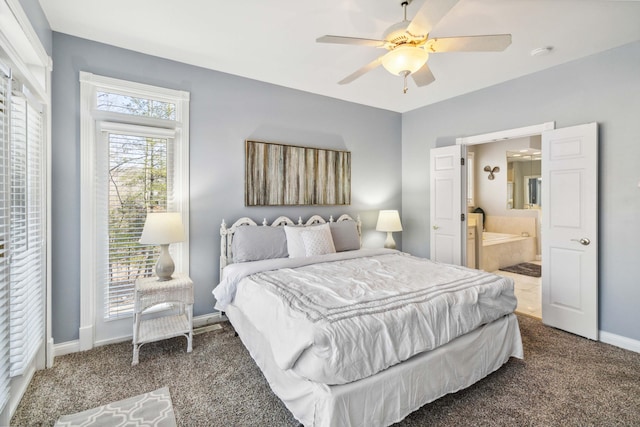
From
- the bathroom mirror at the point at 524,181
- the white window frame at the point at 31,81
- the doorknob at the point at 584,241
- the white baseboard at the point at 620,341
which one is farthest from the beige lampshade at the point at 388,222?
the bathroom mirror at the point at 524,181

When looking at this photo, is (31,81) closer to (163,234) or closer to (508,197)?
(163,234)

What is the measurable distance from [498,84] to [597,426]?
3.51 m

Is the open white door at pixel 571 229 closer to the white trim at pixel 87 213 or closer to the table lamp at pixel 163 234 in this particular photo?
the table lamp at pixel 163 234

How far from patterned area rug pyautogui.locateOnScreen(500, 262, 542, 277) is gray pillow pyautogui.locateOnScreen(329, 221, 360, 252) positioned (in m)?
3.64

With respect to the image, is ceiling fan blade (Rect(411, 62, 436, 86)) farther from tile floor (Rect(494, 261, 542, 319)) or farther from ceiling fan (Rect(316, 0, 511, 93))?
tile floor (Rect(494, 261, 542, 319))

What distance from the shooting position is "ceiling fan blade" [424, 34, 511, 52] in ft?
6.44

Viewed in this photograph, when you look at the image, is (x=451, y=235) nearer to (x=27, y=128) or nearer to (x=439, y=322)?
(x=439, y=322)

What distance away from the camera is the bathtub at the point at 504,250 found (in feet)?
18.2

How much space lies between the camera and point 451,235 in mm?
4273

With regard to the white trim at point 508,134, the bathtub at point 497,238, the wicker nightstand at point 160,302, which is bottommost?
the wicker nightstand at point 160,302

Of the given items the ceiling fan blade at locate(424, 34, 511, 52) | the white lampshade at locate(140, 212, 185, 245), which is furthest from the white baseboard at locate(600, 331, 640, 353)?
the white lampshade at locate(140, 212, 185, 245)

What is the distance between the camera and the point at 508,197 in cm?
707

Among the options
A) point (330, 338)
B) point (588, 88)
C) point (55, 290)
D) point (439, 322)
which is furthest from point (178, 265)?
point (588, 88)

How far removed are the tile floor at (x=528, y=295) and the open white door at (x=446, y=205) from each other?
917 mm
